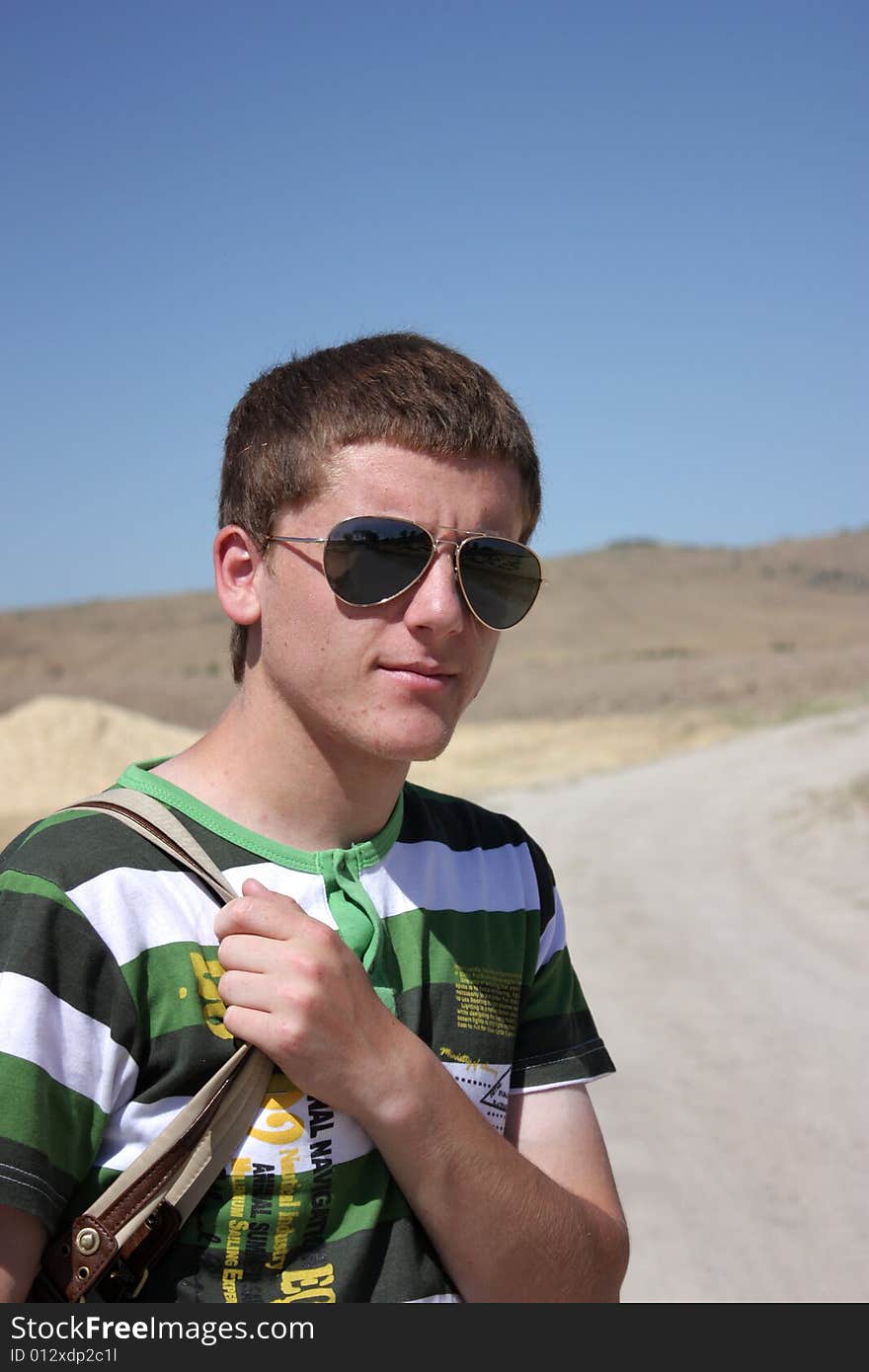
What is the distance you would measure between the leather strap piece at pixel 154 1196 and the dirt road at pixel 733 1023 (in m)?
3.36

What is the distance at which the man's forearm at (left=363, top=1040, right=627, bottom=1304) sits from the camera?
5.25 ft

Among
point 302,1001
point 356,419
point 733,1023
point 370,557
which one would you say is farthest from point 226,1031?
point 733,1023

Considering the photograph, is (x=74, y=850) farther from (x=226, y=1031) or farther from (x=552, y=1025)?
(x=552, y=1025)

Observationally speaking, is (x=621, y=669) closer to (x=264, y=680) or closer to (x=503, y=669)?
(x=503, y=669)

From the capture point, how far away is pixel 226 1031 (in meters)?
1.57

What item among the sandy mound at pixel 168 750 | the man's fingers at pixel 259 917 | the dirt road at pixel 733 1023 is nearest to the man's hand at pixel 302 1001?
the man's fingers at pixel 259 917

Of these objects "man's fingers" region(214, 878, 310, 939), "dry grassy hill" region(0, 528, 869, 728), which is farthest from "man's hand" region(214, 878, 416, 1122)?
"dry grassy hill" region(0, 528, 869, 728)

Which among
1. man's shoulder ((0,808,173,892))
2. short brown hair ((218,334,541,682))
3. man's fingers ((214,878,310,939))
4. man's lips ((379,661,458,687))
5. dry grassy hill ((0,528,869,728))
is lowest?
man's fingers ((214,878,310,939))

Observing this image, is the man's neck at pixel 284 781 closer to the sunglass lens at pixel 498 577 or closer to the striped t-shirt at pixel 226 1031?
the striped t-shirt at pixel 226 1031

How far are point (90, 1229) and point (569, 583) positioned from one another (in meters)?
74.2

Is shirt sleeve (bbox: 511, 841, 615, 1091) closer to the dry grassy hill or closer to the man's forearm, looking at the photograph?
the man's forearm

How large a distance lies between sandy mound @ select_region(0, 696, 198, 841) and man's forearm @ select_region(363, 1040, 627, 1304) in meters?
18.4

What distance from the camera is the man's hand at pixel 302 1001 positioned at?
1.53m

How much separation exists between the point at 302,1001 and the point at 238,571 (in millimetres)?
724
